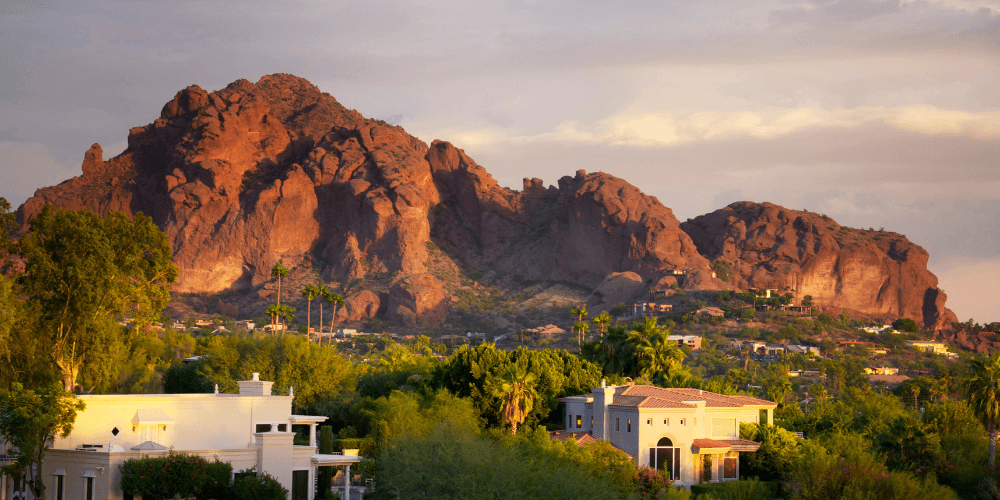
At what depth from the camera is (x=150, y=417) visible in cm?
3562

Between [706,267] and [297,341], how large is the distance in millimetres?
137212

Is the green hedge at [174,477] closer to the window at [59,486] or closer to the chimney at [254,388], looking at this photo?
the window at [59,486]

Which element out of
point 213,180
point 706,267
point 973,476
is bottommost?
point 973,476

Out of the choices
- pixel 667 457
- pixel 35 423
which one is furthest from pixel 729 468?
pixel 35 423

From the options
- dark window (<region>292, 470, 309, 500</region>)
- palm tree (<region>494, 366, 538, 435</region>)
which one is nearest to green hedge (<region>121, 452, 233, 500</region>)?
dark window (<region>292, 470, 309, 500</region>)

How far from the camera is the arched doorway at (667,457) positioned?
48844 mm

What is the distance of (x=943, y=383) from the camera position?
97062 mm

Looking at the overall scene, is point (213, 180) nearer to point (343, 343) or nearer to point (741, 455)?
point (343, 343)

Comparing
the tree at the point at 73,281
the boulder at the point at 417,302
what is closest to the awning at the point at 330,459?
the tree at the point at 73,281

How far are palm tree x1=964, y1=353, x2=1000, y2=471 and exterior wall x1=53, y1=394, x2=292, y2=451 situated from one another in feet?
122

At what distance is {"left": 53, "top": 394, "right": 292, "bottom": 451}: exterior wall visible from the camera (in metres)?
36.1

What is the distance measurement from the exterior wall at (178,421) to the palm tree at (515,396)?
17.6 metres

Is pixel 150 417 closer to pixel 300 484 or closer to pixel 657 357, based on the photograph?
pixel 300 484

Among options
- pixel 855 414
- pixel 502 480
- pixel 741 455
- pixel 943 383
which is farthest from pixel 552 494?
pixel 943 383
